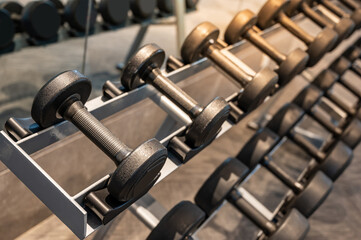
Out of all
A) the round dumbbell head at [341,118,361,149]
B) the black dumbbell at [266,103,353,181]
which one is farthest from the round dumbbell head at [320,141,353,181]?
the round dumbbell head at [341,118,361,149]

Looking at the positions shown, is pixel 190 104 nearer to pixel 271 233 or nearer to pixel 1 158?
pixel 1 158

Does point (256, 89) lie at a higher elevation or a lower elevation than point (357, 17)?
lower

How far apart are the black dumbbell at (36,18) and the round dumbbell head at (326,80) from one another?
3.15 ft

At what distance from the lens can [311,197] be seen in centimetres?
106

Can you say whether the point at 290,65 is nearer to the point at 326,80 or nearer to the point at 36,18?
the point at 326,80

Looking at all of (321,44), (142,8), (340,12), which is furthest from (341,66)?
(142,8)

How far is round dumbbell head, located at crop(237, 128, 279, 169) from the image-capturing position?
1.09 metres

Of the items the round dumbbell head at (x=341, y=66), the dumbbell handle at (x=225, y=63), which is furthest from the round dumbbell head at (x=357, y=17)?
the dumbbell handle at (x=225, y=63)

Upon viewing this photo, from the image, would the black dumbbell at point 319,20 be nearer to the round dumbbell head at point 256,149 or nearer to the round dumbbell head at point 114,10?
the round dumbbell head at point 256,149

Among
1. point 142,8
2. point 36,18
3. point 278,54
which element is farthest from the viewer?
point 142,8

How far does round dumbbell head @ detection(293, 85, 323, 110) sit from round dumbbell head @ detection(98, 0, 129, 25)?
2.28ft

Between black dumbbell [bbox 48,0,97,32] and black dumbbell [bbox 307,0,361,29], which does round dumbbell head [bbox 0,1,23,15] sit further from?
black dumbbell [bbox 307,0,361,29]

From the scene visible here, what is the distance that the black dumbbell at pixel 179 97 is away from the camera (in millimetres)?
659

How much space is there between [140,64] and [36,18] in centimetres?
58
